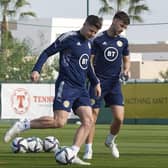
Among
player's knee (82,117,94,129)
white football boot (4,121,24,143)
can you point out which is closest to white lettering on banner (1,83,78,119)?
white football boot (4,121,24,143)

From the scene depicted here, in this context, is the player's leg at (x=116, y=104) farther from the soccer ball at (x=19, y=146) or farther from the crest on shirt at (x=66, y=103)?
the crest on shirt at (x=66, y=103)

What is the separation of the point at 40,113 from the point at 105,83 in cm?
2200

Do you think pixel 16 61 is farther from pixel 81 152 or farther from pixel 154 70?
pixel 154 70

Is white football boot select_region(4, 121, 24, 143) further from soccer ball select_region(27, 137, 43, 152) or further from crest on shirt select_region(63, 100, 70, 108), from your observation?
soccer ball select_region(27, 137, 43, 152)

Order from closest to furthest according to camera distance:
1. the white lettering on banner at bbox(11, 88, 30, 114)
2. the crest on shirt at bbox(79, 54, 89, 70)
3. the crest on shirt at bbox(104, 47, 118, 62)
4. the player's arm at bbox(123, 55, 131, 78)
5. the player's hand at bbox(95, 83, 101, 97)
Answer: the crest on shirt at bbox(79, 54, 89, 70) < the player's hand at bbox(95, 83, 101, 97) < the crest on shirt at bbox(104, 47, 118, 62) < the player's arm at bbox(123, 55, 131, 78) < the white lettering on banner at bbox(11, 88, 30, 114)

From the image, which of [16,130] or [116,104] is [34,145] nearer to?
[116,104]

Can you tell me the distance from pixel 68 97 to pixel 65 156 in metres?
0.88

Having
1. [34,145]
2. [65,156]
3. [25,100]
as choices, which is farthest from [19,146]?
[25,100]

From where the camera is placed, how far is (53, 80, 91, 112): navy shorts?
13246mm

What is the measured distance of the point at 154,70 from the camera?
10888 centimetres

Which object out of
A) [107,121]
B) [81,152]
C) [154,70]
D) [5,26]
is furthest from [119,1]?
[81,152]

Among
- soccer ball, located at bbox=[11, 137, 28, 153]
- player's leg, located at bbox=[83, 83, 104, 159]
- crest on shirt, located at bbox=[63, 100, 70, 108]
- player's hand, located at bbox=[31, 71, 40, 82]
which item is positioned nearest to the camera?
player's hand, located at bbox=[31, 71, 40, 82]

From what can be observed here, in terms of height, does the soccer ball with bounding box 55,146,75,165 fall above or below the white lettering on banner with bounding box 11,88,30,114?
above

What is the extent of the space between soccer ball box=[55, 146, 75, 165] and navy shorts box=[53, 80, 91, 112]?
2.00 feet
